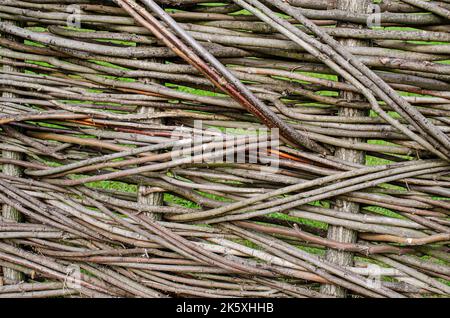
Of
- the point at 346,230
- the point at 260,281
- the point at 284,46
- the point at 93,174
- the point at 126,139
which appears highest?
the point at 284,46

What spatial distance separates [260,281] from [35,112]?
2.45 ft

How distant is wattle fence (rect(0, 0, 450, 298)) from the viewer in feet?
3.90

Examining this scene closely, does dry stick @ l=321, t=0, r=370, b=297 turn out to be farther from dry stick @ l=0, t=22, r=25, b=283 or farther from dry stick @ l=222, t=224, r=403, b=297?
dry stick @ l=0, t=22, r=25, b=283

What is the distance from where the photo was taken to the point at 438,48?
1.16 meters

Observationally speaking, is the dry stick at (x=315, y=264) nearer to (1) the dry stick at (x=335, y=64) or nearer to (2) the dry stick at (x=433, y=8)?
(1) the dry stick at (x=335, y=64)

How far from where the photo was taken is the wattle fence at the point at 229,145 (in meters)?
1.19

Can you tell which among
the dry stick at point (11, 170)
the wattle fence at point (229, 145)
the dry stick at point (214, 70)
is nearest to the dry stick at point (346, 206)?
the wattle fence at point (229, 145)

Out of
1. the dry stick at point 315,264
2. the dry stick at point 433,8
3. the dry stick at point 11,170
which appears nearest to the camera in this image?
the dry stick at point 433,8

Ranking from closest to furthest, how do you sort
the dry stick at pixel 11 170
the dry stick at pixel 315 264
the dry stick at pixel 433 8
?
1. the dry stick at pixel 433 8
2. the dry stick at pixel 315 264
3. the dry stick at pixel 11 170

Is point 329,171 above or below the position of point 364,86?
below

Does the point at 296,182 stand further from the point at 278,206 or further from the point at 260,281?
the point at 260,281

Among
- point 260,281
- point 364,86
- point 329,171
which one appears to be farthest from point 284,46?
point 260,281

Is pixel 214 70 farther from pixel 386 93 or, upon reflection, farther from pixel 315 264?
pixel 315 264

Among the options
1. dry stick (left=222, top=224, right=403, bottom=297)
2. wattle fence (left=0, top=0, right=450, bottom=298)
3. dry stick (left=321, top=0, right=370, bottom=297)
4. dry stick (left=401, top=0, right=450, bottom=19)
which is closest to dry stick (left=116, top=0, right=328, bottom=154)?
wattle fence (left=0, top=0, right=450, bottom=298)
